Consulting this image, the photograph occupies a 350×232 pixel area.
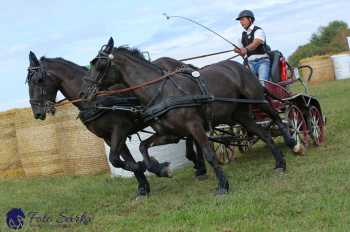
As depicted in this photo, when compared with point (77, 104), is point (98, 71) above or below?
above

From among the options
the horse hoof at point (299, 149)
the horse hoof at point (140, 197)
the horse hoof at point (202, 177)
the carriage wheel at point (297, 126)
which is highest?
the carriage wheel at point (297, 126)

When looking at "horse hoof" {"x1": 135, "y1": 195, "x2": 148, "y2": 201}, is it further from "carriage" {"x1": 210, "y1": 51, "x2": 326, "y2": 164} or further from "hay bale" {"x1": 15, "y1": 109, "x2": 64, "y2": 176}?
"hay bale" {"x1": 15, "y1": 109, "x2": 64, "y2": 176}

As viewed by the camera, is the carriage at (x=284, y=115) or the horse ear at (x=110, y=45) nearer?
the horse ear at (x=110, y=45)

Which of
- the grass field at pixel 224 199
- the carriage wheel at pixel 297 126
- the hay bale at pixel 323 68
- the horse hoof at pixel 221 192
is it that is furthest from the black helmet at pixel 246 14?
the hay bale at pixel 323 68

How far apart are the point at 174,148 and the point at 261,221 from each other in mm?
5564

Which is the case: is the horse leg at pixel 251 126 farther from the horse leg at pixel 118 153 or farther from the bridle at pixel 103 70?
the bridle at pixel 103 70

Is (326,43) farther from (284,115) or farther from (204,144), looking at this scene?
(204,144)

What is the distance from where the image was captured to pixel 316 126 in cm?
1129

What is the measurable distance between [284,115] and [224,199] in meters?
3.43

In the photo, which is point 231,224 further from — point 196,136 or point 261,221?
point 196,136

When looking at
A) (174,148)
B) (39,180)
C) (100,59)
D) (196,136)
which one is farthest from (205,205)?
(39,180)

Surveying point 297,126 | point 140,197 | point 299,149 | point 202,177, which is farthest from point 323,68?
point 140,197

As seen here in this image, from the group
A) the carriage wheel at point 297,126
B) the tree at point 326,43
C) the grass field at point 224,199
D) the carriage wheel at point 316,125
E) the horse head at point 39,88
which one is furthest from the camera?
the tree at point 326,43

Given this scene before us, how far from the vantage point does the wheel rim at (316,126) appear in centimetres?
1118
